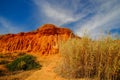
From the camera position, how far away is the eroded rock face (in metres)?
22.0

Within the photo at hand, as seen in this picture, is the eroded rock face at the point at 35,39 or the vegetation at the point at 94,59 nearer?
the vegetation at the point at 94,59

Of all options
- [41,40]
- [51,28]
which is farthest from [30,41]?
[51,28]

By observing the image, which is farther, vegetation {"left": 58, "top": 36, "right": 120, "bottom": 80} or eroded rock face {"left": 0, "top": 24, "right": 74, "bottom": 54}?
eroded rock face {"left": 0, "top": 24, "right": 74, "bottom": 54}

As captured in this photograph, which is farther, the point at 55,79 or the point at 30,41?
the point at 30,41

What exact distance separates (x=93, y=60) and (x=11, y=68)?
26.0 ft

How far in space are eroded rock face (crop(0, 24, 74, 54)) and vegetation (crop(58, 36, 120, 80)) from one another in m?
14.2

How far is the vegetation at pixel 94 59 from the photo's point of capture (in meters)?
6.84

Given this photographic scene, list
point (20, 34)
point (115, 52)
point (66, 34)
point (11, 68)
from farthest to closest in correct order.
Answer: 1. point (20, 34)
2. point (66, 34)
3. point (11, 68)
4. point (115, 52)

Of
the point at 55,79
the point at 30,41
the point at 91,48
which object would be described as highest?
the point at 30,41

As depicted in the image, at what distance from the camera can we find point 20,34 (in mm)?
24016

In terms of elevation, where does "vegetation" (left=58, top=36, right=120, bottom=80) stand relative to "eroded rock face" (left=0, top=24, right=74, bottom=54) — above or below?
below

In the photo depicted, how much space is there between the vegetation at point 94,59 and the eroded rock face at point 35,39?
14.2 m

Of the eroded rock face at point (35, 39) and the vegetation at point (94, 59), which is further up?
the eroded rock face at point (35, 39)

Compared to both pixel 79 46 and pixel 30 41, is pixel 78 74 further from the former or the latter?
pixel 30 41
